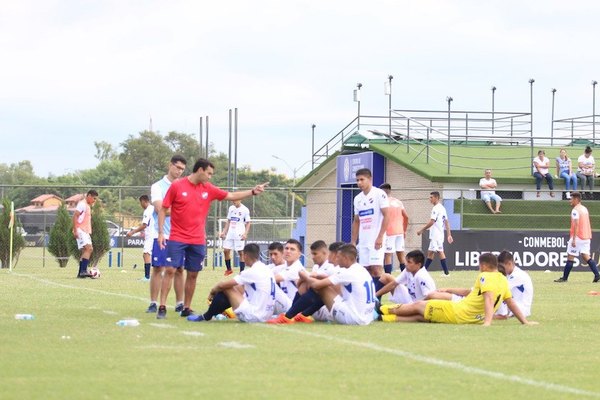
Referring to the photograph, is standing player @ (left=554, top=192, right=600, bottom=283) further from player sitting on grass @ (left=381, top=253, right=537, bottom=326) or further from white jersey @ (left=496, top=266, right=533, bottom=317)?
player sitting on grass @ (left=381, top=253, right=537, bottom=326)

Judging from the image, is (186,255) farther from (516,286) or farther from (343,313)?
(516,286)

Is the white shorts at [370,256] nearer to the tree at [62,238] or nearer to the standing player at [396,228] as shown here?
the standing player at [396,228]

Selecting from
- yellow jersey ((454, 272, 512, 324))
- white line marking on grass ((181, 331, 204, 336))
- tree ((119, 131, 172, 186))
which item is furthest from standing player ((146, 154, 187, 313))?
tree ((119, 131, 172, 186))

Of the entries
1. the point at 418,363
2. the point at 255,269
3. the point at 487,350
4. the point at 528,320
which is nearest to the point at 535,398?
the point at 418,363

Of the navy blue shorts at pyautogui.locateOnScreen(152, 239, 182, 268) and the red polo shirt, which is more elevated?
the red polo shirt

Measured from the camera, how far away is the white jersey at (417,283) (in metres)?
15.6

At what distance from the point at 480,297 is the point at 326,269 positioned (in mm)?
1939

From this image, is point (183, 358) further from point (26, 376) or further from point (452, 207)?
point (452, 207)

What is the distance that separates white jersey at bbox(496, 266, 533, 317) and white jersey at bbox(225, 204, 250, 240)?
615 inches

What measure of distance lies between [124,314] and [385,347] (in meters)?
5.18

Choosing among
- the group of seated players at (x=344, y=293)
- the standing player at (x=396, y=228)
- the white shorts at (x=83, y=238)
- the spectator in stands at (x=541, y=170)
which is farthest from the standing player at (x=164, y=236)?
the spectator in stands at (x=541, y=170)

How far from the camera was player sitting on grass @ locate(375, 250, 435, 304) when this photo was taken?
1557 centimetres

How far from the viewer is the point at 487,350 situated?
450 inches

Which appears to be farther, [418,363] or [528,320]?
[528,320]
